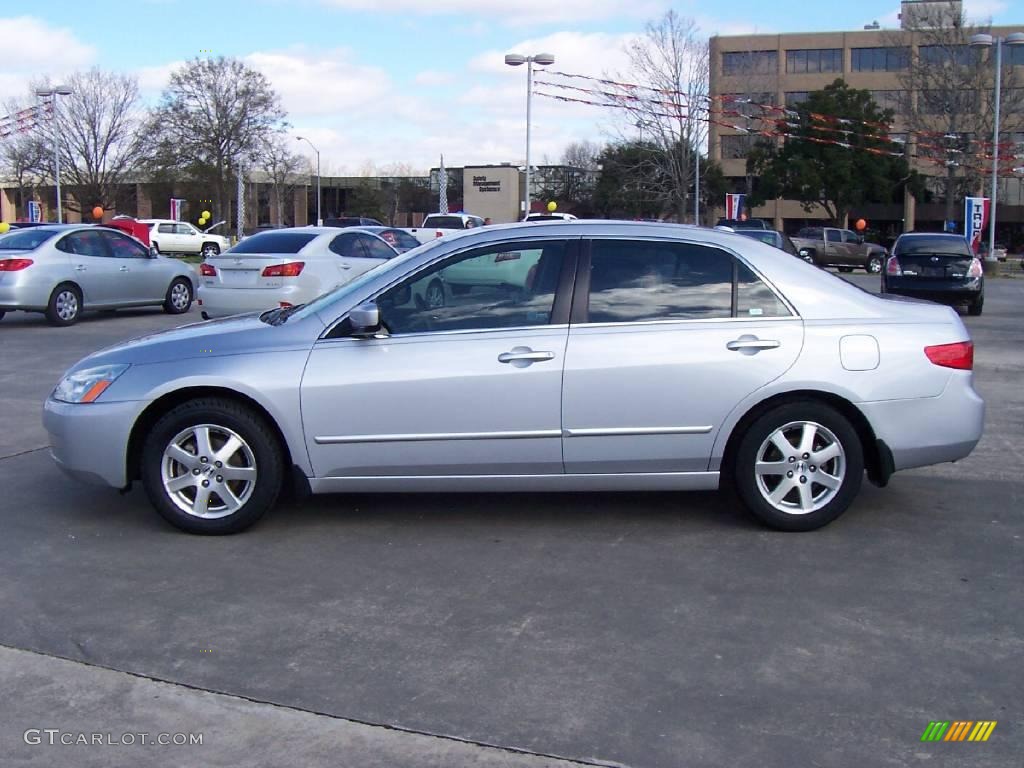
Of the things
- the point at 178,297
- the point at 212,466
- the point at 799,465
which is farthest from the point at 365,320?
the point at 178,297

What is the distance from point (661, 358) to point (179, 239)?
42.9m

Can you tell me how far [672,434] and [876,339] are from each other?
1181mm

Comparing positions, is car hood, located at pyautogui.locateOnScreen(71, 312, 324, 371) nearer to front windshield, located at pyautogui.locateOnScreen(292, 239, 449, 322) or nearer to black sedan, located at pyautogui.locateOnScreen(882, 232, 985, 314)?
front windshield, located at pyautogui.locateOnScreen(292, 239, 449, 322)

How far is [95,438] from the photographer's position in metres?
5.59

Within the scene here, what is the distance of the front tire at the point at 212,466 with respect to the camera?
217 inches

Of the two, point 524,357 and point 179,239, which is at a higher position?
point 179,239

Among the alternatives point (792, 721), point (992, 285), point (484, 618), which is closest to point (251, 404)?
point (484, 618)

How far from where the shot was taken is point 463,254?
5.71 meters

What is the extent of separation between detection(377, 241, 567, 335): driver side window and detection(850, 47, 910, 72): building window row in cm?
7183

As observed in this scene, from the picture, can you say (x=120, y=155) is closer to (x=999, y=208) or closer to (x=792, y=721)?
(x=999, y=208)

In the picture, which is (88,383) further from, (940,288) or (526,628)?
(940,288)

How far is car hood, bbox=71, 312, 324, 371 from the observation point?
18.3 feet

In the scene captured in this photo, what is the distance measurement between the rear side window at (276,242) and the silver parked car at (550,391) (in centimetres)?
795

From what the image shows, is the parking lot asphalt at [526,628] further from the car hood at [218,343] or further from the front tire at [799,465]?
the car hood at [218,343]
